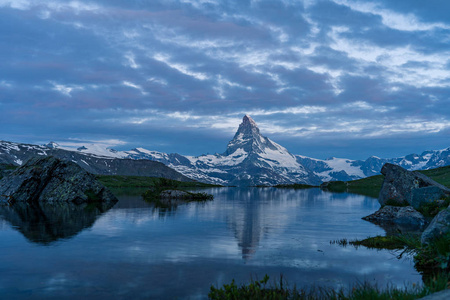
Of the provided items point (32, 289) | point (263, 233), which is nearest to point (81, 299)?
point (32, 289)

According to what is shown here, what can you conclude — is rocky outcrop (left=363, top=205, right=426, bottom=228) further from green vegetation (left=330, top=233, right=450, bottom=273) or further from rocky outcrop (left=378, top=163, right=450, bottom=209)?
green vegetation (left=330, top=233, right=450, bottom=273)

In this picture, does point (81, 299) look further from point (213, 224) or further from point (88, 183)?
point (88, 183)

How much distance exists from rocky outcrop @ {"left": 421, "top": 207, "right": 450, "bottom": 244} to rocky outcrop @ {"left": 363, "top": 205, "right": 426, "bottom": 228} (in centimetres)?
1725

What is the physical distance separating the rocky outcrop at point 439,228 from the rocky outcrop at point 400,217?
17.3m

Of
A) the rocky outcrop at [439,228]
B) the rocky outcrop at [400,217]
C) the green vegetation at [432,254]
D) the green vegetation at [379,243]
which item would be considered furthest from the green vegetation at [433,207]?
the rocky outcrop at [439,228]

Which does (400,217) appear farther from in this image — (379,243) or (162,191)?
(162,191)

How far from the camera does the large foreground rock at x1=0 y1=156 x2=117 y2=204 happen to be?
6475 cm

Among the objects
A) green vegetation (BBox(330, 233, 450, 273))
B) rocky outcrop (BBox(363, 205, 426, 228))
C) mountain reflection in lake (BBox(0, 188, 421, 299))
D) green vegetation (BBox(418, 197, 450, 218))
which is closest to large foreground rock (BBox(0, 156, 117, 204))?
mountain reflection in lake (BBox(0, 188, 421, 299))

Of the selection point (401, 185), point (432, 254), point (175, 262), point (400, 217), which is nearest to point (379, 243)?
point (432, 254)

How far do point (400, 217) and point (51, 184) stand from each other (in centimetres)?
5787

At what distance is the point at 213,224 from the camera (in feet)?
119

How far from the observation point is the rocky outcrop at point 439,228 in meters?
18.9

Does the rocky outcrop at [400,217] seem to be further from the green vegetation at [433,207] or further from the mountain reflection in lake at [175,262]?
the mountain reflection in lake at [175,262]

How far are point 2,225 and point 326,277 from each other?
1156 inches
